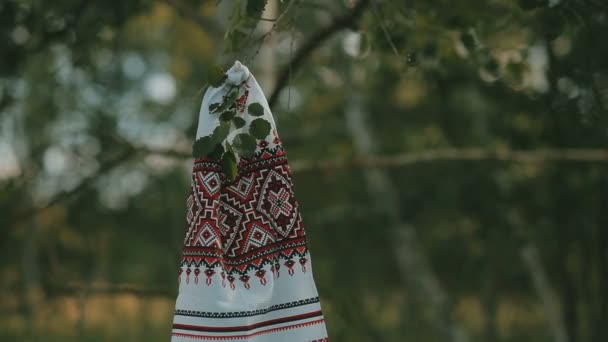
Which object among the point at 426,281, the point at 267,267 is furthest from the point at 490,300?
the point at 267,267

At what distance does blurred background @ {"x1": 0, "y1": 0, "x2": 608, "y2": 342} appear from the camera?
9.11 feet

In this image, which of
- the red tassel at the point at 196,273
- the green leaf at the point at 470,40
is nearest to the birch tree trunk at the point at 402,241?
the green leaf at the point at 470,40

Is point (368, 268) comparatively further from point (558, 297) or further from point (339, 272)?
point (558, 297)

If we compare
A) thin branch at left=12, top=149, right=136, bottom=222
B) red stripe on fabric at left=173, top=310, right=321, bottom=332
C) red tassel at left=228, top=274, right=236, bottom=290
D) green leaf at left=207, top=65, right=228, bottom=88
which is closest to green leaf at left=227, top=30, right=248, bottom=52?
green leaf at left=207, top=65, right=228, bottom=88

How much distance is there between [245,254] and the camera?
1.61m

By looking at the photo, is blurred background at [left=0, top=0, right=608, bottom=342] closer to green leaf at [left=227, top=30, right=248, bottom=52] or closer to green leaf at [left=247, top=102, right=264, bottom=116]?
green leaf at [left=227, top=30, right=248, bottom=52]

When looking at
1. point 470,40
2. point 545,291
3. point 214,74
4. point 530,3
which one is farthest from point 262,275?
point 545,291

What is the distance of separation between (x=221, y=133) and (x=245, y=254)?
31 centimetres

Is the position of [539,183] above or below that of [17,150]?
below

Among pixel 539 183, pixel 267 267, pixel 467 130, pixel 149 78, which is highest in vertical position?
pixel 149 78

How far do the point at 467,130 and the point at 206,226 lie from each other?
548 centimetres

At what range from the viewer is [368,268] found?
36.7 feet

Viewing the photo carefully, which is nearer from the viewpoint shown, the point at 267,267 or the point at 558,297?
the point at 267,267

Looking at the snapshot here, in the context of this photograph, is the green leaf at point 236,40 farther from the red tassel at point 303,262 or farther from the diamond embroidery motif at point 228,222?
the red tassel at point 303,262
